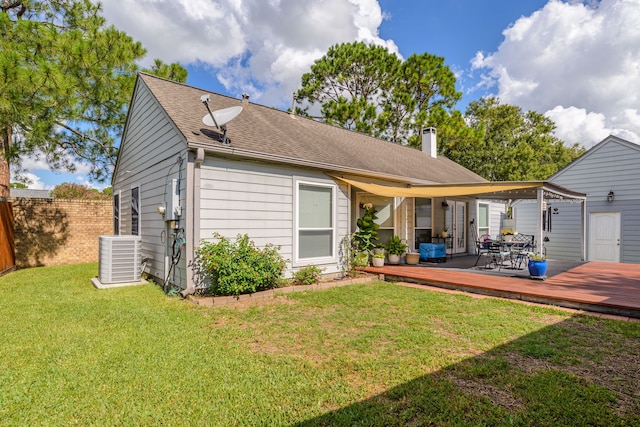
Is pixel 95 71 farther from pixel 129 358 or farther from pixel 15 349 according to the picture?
pixel 129 358

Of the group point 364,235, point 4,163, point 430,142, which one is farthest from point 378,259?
point 4,163

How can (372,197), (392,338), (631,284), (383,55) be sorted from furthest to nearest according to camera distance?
(383,55), (372,197), (631,284), (392,338)

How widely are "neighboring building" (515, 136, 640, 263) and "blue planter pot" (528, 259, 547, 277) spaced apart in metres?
5.02

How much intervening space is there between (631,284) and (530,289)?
106 inches

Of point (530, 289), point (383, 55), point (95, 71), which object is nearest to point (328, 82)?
point (383, 55)

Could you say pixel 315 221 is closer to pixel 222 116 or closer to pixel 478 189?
pixel 222 116

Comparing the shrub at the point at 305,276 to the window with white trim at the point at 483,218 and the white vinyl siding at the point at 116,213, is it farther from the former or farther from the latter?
the window with white trim at the point at 483,218

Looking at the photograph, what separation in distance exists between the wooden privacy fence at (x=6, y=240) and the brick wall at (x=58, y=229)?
1.89 ft

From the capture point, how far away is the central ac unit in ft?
25.3

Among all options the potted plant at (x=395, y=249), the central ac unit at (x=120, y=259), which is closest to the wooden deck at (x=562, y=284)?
the potted plant at (x=395, y=249)

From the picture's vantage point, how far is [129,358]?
373cm

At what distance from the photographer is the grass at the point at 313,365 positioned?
107 inches

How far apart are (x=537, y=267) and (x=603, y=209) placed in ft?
27.7

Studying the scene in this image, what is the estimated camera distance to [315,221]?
27.7ft
